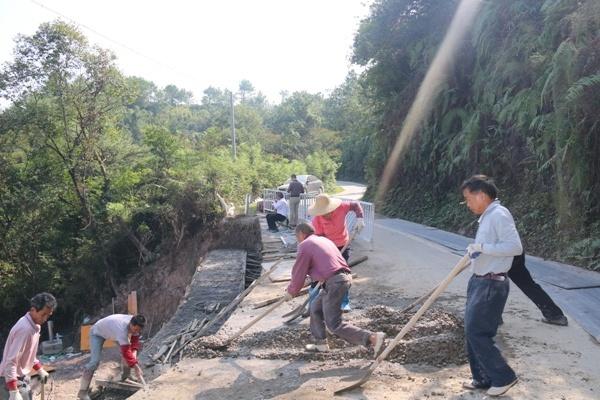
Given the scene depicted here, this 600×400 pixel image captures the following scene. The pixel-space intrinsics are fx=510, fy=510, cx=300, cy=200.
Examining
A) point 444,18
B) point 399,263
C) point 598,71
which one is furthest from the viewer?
point 444,18

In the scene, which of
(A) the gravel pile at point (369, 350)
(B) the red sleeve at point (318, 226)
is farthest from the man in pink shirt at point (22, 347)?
(B) the red sleeve at point (318, 226)

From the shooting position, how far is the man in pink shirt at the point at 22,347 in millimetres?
4672

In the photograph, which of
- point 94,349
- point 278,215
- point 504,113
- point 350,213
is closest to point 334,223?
point 94,349

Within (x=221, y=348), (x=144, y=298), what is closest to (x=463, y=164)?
(x=221, y=348)

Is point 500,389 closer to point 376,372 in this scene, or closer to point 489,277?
point 489,277

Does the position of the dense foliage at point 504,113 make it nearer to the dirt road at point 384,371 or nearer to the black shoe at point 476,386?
the dirt road at point 384,371

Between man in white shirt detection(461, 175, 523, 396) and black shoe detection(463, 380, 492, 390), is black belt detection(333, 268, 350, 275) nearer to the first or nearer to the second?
man in white shirt detection(461, 175, 523, 396)

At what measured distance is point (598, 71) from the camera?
8844 millimetres

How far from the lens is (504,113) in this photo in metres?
11.8

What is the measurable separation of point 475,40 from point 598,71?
231 inches

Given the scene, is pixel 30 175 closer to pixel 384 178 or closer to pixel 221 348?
pixel 384 178

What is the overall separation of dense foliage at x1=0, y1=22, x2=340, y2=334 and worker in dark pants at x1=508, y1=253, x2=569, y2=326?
16126mm

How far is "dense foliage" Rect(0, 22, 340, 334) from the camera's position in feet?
63.8

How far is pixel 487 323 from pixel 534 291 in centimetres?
205
